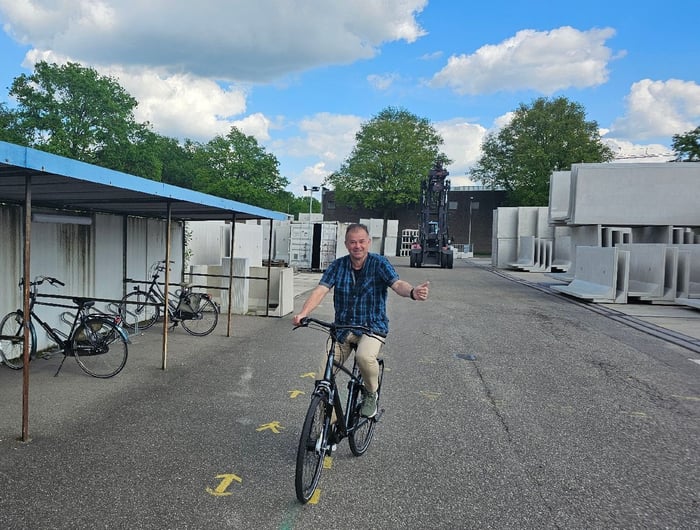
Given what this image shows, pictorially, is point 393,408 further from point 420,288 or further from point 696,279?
point 696,279

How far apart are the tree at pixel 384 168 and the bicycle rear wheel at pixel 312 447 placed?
53.0 m

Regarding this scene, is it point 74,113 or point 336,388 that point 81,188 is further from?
point 74,113

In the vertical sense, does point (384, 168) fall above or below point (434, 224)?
above

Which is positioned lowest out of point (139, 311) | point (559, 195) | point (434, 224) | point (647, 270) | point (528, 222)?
point (139, 311)

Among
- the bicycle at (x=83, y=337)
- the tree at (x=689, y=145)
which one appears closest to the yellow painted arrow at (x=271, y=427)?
the bicycle at (x=83, y=337)

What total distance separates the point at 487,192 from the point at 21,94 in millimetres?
50955

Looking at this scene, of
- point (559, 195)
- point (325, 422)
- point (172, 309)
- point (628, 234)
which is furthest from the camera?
point (559, 195)

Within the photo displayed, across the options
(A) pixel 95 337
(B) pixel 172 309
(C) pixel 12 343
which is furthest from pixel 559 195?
(C) pixel 12 343

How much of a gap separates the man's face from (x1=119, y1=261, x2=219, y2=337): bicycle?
536 centimetres

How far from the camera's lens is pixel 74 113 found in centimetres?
4378

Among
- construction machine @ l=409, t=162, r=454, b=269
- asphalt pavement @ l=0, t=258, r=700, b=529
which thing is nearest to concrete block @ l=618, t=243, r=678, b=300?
asphalt pavement @ l=0, t=258, r=700, b=529

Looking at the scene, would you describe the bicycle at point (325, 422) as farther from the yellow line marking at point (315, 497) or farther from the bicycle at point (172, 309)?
the bicycle at point (172, 309)

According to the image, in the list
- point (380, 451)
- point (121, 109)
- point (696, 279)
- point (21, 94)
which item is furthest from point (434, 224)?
point (21, 94)

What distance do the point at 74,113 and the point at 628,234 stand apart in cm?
4461
